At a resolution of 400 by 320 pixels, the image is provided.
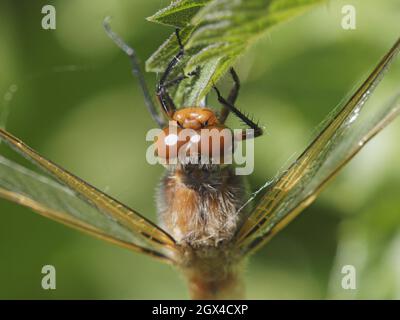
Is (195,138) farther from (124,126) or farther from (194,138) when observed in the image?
(124,126)

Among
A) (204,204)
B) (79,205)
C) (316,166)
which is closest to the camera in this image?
(316,166)

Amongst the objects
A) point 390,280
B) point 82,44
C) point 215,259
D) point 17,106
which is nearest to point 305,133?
point 390,280

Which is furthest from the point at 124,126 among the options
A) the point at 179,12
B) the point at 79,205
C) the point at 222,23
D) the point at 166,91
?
the point at 222,23

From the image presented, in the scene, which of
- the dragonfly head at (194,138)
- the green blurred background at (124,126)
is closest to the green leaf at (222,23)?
the dragonfly head at (194,138)

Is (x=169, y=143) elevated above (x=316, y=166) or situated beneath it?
elevated above

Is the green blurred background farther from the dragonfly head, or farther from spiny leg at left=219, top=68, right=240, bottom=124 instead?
the dragonfly head
